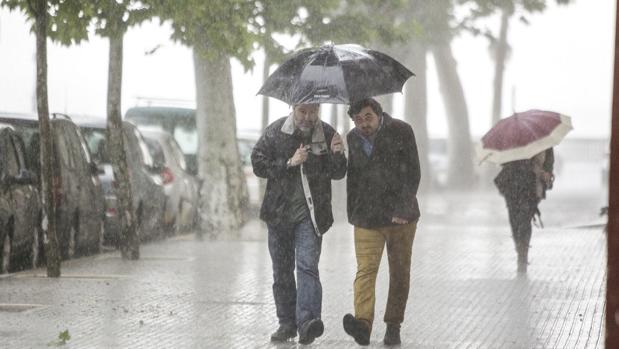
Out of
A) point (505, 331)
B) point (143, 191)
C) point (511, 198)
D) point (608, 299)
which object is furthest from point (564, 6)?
point (608, 299)

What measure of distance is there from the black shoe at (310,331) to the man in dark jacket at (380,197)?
0.81 feet

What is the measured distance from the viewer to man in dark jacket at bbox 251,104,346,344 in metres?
9.89

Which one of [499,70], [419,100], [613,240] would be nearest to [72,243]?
[613,240]

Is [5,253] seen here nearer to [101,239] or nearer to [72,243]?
[72,243]

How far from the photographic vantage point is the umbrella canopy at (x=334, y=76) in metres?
9.79

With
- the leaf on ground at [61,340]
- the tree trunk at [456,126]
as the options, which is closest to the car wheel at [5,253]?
the leaf on ground at [61,340]

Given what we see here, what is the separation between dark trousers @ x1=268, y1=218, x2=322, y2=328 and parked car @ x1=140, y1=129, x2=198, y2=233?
11062 mm

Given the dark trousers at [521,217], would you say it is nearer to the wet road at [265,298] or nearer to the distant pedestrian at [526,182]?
the distant pedestrian at [526,182]

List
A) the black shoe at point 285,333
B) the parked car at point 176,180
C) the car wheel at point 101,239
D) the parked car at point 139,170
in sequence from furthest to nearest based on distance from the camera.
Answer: the parked car at point 176,180 < the parked car at point 139,170 < the car wheel at point 101,239 < the black shoe at point 285,333

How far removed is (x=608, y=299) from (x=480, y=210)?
85.6ft

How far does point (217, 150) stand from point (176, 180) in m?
0.75

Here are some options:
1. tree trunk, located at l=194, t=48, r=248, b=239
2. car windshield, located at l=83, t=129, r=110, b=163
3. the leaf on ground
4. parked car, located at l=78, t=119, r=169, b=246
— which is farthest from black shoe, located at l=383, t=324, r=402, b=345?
tree trunk, located at l=194, t=48, r=248, b=239

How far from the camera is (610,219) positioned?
566 centimetres

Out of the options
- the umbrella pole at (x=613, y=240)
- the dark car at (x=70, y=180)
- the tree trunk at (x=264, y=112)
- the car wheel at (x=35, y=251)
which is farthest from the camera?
the tree trunk at (x=264, y=112)
